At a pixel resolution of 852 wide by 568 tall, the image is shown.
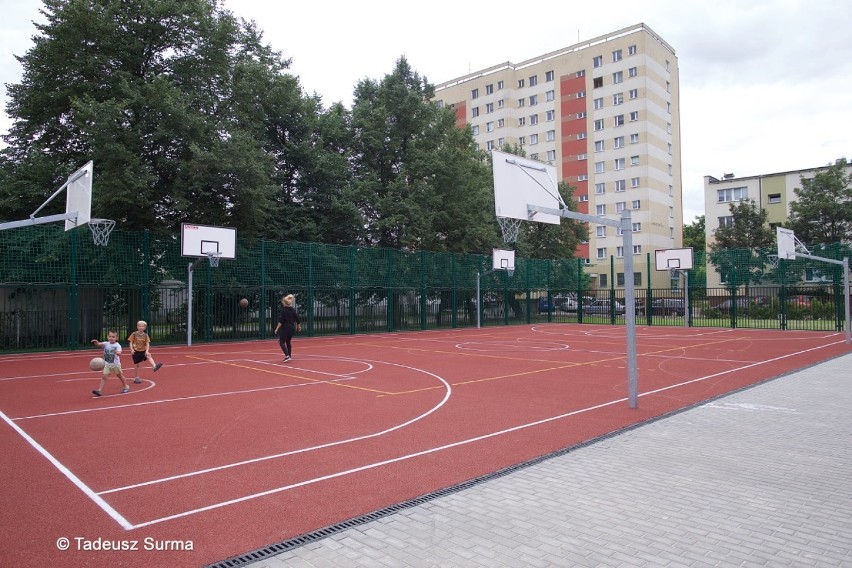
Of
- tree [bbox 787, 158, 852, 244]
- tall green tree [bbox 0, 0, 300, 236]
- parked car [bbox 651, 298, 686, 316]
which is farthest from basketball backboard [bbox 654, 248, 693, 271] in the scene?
tall green tree [bbox 0, 0, 300, 236]

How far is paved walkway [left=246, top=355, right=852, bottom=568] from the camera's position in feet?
13.0

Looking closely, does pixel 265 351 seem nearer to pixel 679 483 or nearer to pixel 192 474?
pixel 192 474

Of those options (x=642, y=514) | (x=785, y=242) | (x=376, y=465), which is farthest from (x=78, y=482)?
(x=785, y=242)

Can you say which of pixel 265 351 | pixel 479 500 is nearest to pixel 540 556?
pixel 479 500

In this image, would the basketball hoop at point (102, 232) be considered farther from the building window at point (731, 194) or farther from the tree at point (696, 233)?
the tree at point (696, 233)

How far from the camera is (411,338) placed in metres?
25.7

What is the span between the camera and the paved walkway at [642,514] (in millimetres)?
3953

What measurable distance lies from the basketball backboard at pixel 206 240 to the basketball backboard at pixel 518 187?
1363cm

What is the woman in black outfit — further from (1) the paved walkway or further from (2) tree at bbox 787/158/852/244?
(2) tree at bbox 787/158/852/244

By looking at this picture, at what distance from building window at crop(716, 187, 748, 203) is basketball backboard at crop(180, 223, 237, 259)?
168ft

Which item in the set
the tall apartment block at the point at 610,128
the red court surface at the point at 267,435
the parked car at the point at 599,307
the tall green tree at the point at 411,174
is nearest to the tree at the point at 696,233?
the tall apartment block at the point at 610,128

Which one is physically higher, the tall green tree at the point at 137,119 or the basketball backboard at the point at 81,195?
the tall green tree at the point at 137,119

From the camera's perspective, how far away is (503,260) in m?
33.1

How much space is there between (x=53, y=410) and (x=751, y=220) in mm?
48836
